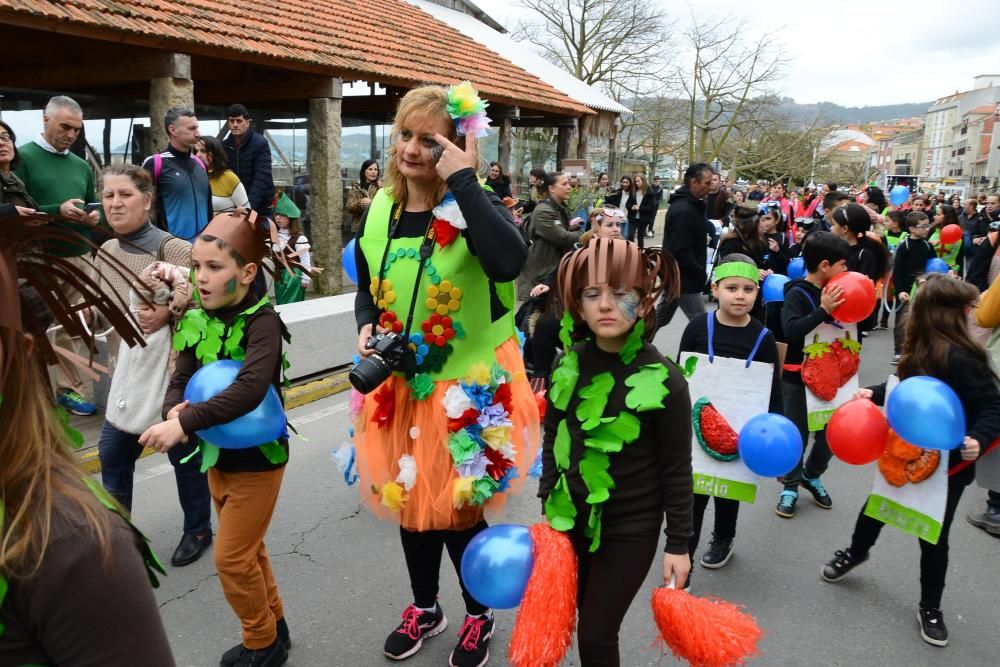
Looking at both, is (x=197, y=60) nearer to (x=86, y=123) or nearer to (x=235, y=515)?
(x=86, y=123)

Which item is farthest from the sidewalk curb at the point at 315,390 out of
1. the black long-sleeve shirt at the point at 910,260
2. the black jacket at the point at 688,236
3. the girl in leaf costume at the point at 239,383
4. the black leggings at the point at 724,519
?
the black long-sleeve shirt at the point at 910,260

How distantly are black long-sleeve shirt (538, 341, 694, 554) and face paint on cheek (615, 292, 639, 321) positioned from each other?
15 centimetres

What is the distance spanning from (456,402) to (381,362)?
30cm

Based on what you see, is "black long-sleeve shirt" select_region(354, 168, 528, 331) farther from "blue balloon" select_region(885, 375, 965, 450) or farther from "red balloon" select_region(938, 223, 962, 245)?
"red balloon" select_region(938, 223, 962, 245)

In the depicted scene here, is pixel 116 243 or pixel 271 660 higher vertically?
pixel 116 243

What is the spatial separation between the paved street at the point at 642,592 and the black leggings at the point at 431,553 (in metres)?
0.26

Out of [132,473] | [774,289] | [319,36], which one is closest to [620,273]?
[132,473]

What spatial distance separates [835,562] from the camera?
3.65 m

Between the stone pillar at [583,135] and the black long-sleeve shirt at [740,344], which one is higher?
the stone pillar at [583,135]

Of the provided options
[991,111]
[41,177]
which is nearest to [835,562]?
[41,177]

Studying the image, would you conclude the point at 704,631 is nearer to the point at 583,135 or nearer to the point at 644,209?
the point at 583,135

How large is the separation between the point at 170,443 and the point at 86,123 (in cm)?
905

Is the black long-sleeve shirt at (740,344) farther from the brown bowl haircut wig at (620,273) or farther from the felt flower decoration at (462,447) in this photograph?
the felt flower decoration at (462,447)

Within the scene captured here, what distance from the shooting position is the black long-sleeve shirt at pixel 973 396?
9.91ft
